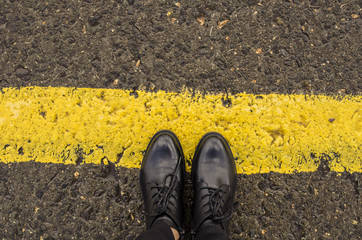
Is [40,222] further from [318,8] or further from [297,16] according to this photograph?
[318,8]

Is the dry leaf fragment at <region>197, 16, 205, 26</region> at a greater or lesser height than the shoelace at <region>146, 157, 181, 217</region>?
greater

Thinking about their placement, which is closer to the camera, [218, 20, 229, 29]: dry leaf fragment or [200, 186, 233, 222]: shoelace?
[200, 186, 233, 222]: shoelace

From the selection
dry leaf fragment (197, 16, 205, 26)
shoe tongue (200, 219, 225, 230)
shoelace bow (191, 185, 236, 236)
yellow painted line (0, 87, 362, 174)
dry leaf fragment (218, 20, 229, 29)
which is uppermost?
dry leaf fragment (197, 16, 205, 26)

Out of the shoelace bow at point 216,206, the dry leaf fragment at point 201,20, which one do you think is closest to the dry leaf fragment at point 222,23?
the dry leaf fragment at point 201,20

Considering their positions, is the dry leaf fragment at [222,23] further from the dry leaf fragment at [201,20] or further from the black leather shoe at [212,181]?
the black leather shoe at [212,181]

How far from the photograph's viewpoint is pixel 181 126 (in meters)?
1.65

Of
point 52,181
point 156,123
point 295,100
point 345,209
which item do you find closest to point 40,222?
point 52,181

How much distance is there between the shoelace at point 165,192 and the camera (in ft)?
5.20

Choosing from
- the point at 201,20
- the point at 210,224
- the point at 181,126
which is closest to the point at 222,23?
the point at 201,20

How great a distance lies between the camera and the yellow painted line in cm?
162

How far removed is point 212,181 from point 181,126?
45 centimetres

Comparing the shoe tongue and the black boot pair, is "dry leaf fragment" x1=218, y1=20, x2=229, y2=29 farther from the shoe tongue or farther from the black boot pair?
the shoe tongue

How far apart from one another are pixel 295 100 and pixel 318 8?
725 millimetres

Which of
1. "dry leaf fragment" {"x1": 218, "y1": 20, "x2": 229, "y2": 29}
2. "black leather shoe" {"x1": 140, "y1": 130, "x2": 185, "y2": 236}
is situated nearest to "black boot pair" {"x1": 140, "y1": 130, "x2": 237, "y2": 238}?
"black leather shoe" {"x1": 140, "y1": 130, "x2": 185, "y2": 236}
